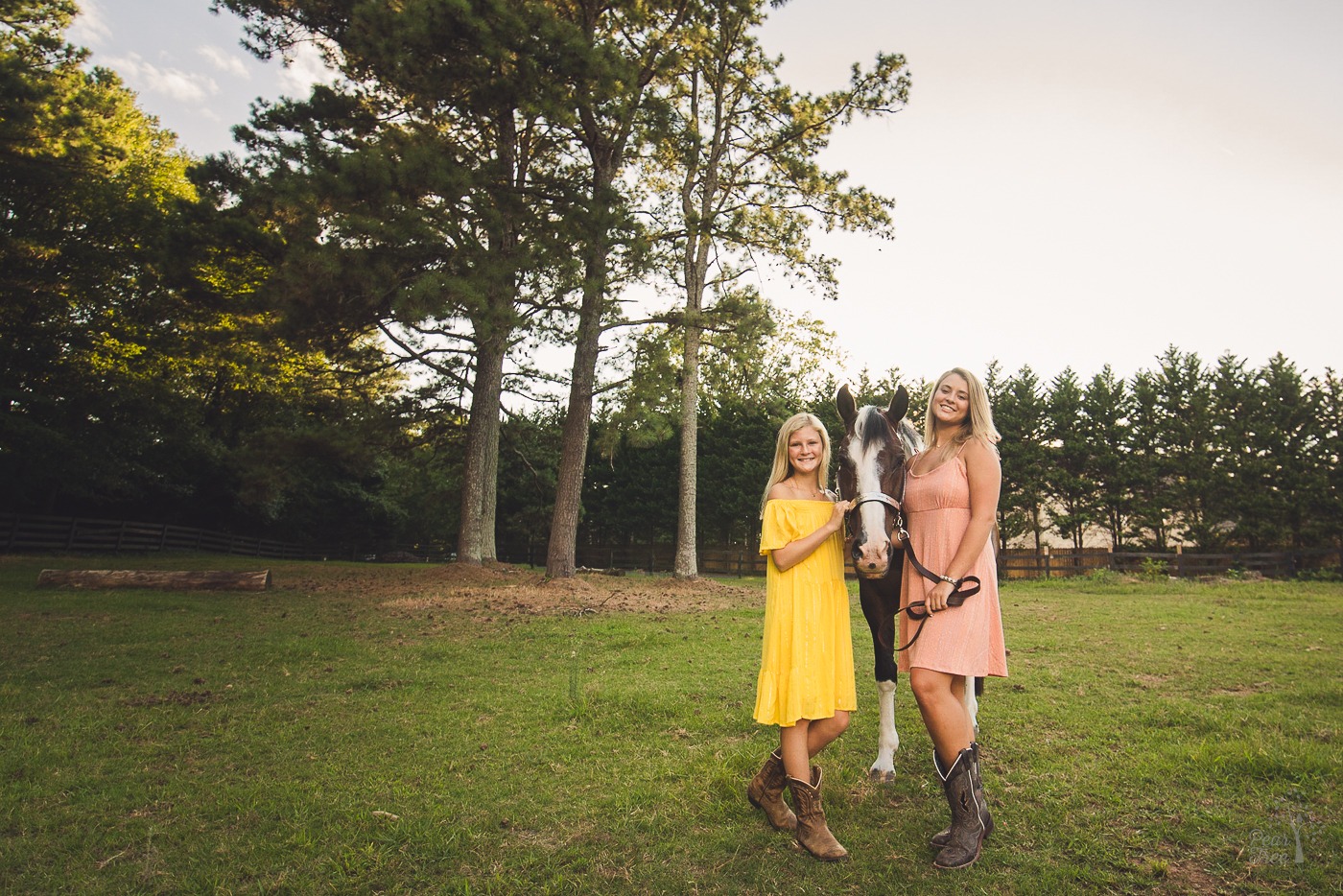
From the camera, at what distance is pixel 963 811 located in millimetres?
2848

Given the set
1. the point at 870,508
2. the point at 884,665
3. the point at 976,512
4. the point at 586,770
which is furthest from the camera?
the point at 884,665

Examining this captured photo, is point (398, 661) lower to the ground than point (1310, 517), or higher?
lower

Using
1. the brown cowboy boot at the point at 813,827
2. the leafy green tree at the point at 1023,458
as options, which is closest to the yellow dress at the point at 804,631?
the brown cowboy boot at the point at 813,827

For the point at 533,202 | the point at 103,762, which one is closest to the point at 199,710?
the point at 103,762

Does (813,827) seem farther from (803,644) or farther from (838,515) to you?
(838,515)

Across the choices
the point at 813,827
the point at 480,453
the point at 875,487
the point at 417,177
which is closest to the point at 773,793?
the point at 813,827

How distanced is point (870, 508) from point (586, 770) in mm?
2325

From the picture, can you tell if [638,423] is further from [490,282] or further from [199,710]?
[199,710]

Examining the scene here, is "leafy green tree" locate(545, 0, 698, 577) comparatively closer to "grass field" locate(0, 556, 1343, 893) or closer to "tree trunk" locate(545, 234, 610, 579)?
"tree trunk" locate(545, 234, 610, 579)

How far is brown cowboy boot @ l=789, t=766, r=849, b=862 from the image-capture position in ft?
9.37

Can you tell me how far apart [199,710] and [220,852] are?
290 centimetres

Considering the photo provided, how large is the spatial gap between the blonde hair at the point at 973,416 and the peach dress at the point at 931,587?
0.14 m

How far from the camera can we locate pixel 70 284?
2042 centimetres

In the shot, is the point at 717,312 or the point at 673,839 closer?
the point at 673,839
